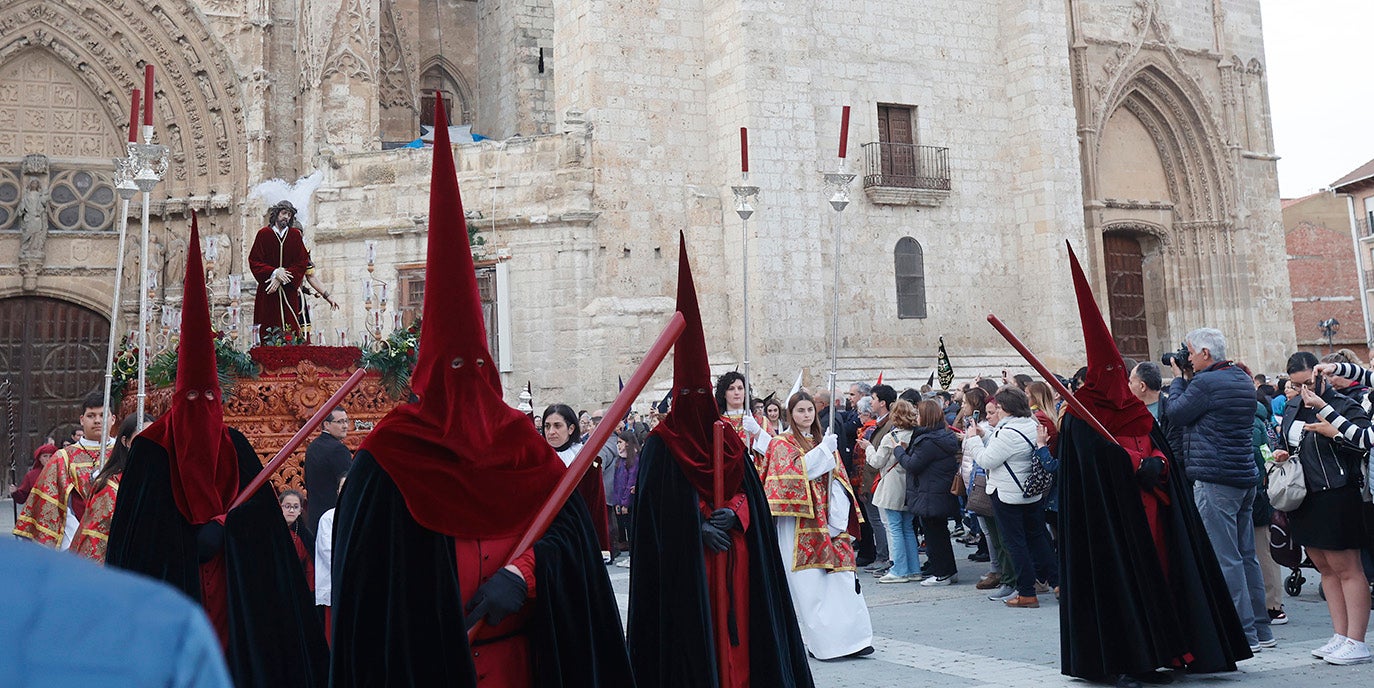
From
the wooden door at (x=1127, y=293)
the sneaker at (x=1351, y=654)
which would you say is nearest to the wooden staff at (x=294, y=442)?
the sneaker at (x=1351, y=654)

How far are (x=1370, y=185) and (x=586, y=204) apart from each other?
37612 mm

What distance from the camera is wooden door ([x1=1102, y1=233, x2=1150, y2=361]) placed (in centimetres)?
2533

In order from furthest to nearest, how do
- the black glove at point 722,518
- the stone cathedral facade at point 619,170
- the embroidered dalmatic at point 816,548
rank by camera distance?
the stone cathedral facade at point 619,170 < the embroidered dalmatic at point 816,548 < the black glove at point 722,518

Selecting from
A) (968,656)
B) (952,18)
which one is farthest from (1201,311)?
(968,656)

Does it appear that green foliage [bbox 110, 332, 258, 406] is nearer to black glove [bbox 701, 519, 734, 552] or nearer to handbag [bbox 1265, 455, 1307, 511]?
black glove [bbox 701, 519, 734, 552]

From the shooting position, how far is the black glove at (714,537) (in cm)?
512

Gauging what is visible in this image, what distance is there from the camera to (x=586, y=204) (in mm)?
19234

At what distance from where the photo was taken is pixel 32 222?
20.7 metres

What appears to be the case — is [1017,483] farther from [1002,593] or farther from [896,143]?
[896,143]

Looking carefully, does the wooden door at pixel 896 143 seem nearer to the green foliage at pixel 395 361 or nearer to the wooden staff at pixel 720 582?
the green foliage at pixel 395 361

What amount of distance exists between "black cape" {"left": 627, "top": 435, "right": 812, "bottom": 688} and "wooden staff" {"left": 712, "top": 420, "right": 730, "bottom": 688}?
0.09 metres

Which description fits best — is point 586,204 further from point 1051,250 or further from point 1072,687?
point 1072,687

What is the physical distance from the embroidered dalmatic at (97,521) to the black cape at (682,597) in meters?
2.81

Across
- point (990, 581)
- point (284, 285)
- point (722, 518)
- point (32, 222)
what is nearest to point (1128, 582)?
point (722, 518)
